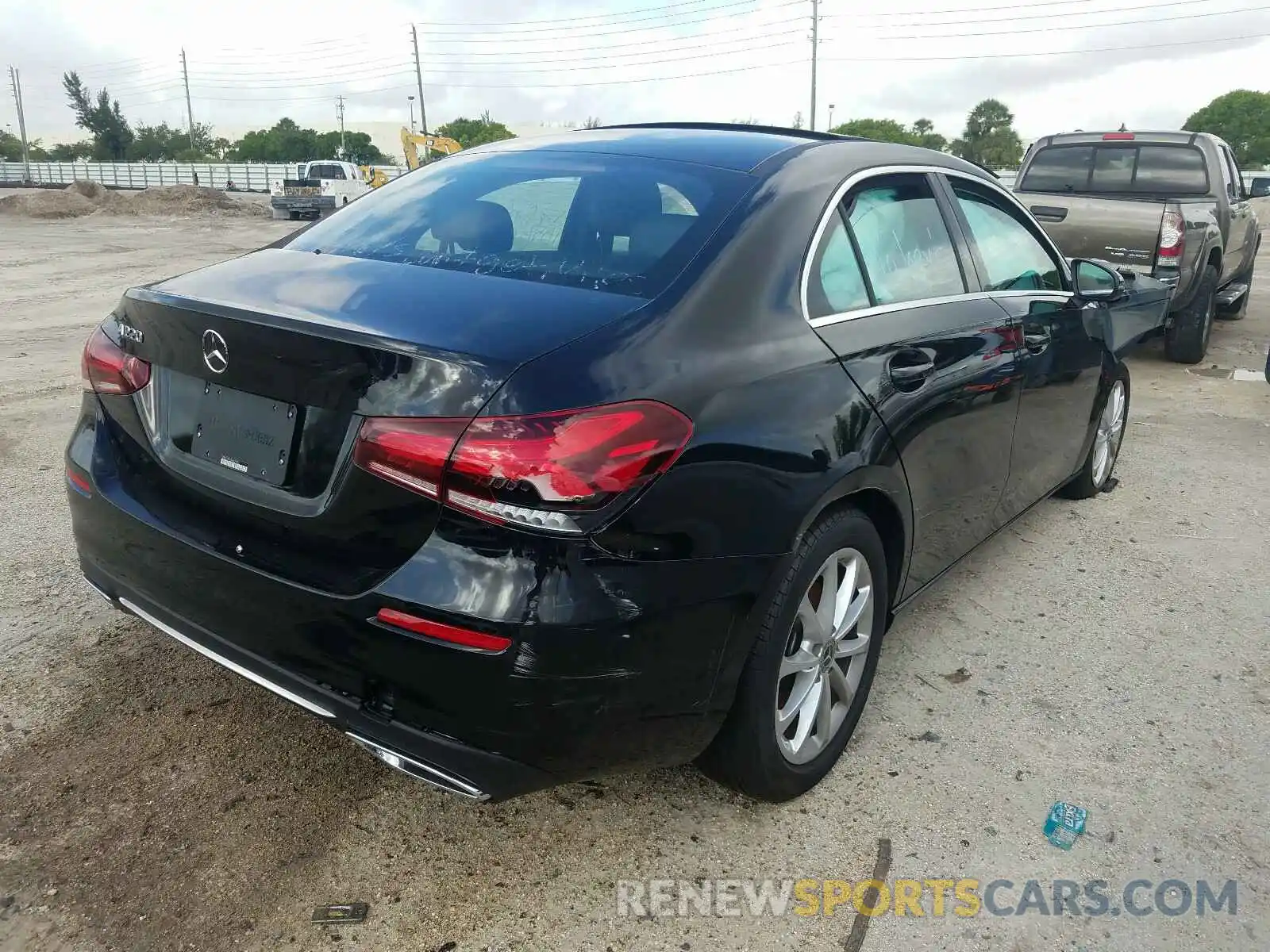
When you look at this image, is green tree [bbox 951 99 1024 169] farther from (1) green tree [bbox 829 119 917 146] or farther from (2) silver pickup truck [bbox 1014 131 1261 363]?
(2) silver pickup truck [bbox 1014 131 1261 363]

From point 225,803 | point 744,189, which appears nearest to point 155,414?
point 225,803

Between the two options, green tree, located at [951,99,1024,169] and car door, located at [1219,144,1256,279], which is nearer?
car door, located at [1219,144,1256,279]

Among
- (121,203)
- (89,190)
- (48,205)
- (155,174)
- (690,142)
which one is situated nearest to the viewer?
(690,142)

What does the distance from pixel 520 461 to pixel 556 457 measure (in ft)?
0.22

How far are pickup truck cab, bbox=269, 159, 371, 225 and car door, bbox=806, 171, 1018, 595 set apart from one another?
32306 mm

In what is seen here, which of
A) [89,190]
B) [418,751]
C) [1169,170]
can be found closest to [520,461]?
[418,751]

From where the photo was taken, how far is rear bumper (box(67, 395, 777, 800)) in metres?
1.89

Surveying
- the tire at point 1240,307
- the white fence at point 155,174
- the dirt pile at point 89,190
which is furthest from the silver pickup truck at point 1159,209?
the white fence at point 155,174

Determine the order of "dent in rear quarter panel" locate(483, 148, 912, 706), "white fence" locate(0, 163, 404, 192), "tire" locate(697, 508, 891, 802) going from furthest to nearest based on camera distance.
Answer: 1. "white fence" locate(0, 163, 404, 192)
2. "tire" locate(697, 508, 891, 802)
3. "dent in rear quarter panel" locate(483, 148, 912, 706)

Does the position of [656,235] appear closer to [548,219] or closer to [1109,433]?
[548,219]

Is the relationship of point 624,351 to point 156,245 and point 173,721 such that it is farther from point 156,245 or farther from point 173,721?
point 156,245

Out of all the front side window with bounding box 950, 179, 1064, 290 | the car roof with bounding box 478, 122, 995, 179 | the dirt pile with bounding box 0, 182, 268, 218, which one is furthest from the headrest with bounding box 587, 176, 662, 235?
the dirt pile with bounding box 0, 182, 268, 218

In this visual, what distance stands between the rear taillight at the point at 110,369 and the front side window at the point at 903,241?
189 cm

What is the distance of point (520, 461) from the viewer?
1.85m
